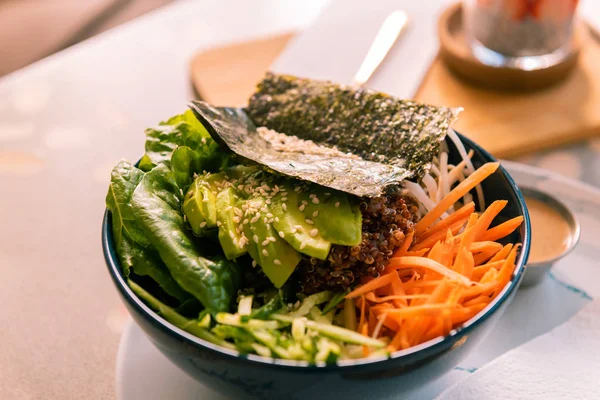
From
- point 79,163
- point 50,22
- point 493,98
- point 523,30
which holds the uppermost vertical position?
point 523,30

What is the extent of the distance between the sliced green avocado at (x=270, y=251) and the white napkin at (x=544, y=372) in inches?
16.0

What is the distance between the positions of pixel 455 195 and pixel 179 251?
60 cm

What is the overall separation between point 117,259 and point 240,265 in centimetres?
24

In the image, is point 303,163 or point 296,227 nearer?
point 296,227

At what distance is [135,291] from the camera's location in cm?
116

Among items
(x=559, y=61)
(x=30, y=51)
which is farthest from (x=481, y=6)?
(x=30, y=51)

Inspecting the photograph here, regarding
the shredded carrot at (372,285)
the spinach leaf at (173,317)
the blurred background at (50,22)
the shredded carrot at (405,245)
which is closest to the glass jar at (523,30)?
the shredded carrot at (405,245)

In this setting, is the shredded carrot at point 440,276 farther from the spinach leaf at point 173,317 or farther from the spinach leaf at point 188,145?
the spinach leaf at point 188,145

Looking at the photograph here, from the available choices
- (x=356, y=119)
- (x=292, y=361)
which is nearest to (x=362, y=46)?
(x=356, y=119)

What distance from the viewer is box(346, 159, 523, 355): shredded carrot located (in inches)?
44.1

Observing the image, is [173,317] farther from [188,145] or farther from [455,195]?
[455,195]

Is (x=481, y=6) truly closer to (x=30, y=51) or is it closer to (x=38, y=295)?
(x=38, y=295)

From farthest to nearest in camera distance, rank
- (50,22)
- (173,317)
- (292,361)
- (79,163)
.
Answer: (50,22) < (79,163) < (173,317) < (292,361)

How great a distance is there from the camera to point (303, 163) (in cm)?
138
